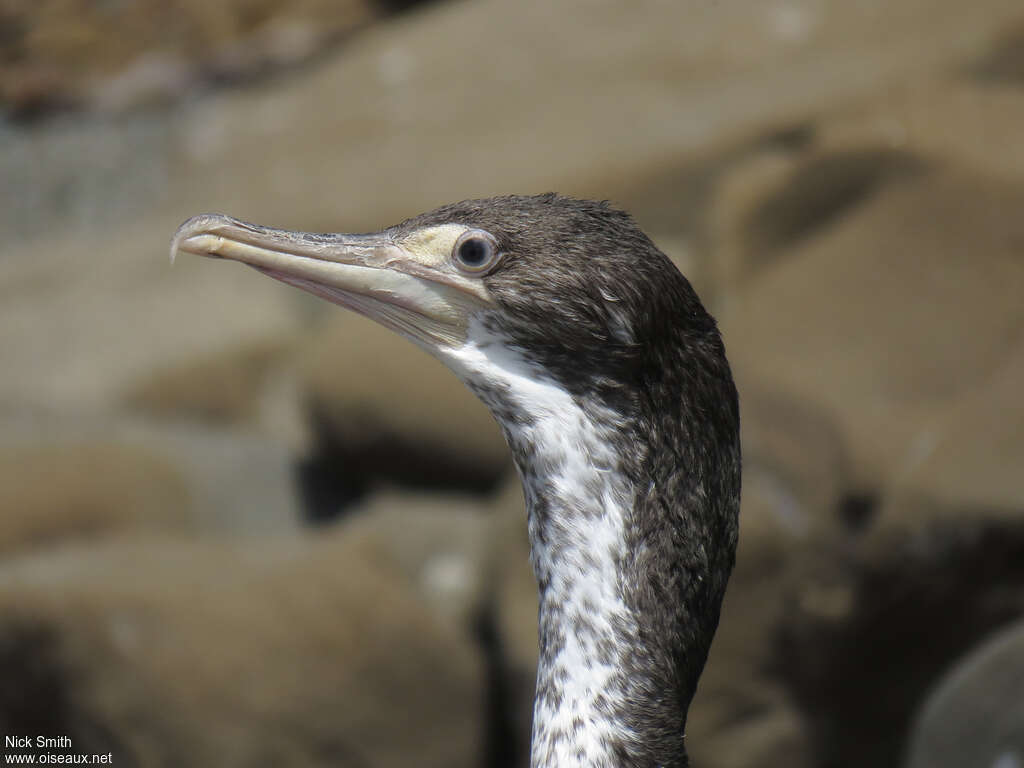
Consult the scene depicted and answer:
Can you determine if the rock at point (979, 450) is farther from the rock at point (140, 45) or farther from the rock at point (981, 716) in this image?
the rock at point (140, 45)

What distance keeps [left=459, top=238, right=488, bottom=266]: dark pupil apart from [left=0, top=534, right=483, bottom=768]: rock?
108 inches

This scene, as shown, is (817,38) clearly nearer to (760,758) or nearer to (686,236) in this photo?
(686,236)

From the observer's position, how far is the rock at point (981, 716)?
338 cm

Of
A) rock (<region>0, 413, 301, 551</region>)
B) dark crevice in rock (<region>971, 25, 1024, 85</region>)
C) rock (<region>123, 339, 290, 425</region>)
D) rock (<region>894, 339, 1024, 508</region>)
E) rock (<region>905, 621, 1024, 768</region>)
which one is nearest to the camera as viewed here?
rock (<region>905, 621, 1024, 768</region>)

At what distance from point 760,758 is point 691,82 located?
360 centimetres

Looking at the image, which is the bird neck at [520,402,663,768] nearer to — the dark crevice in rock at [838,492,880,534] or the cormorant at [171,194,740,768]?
the cormorant at [171,194,740,768]

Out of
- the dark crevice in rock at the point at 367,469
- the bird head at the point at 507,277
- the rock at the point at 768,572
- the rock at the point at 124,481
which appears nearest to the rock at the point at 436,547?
the dark crevice in rock at the point at 367,469

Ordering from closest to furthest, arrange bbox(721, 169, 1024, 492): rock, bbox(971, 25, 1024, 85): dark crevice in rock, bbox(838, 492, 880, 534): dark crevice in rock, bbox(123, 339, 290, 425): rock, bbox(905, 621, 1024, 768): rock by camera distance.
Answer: bbox(905, 621, 1024, 768): rock, bbox(838, 492, 880, 534): dark crevice in rock, bbox(721, 169, 1024, 492): rock, bbox(971, 25, 1024, 85): dark crevice in rock, bbox(123, 339, 290, 425): rock

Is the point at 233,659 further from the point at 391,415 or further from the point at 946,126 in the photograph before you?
the point at 946,126

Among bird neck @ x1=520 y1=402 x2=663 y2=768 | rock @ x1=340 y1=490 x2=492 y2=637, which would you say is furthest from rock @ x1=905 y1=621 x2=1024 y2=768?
rock @ x1=340 y1=490 x2=492 y2=637

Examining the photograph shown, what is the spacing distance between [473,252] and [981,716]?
2065 mm

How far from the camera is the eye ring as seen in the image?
2.22m

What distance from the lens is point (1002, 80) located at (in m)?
6.15

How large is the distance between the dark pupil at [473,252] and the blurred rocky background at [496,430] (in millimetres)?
2000
